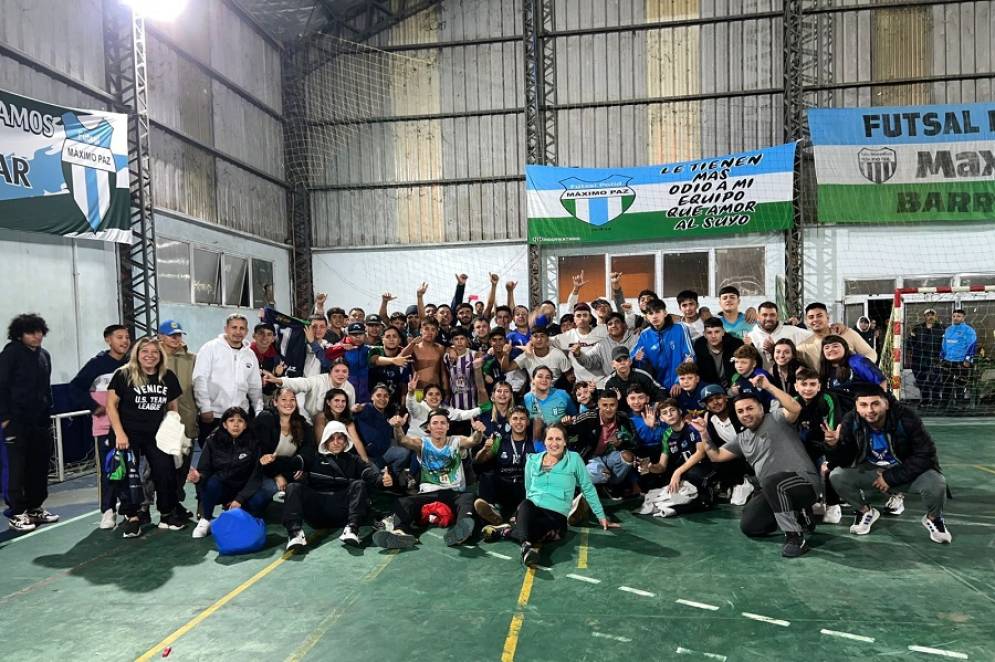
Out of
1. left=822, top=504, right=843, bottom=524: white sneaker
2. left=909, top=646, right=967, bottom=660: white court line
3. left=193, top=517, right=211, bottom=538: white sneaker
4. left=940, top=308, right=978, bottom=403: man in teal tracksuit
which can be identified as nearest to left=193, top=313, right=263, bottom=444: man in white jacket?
left=193, top=517, right=211, bottom=538: white sneaker

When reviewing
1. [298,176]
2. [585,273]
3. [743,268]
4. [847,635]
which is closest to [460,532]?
[847,635]

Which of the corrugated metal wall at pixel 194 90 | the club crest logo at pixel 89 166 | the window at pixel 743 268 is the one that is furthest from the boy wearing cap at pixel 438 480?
the window at pixel 743 268

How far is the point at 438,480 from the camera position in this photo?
6.00m

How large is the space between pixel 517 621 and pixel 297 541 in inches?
89.8

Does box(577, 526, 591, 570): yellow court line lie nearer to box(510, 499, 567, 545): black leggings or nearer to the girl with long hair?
box(510, 499, 567, 545): black leggings

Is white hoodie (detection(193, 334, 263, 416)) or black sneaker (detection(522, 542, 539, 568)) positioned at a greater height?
white hoodie (detection(193, 334, 263, 416))

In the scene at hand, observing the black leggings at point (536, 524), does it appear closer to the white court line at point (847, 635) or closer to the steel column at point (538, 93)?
the white court line at point (847, 635)

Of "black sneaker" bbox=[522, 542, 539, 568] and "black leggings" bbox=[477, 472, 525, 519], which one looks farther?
"black leggings" bbox=[477, 472, 525, 519]

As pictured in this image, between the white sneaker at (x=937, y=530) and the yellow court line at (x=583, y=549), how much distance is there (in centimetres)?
279

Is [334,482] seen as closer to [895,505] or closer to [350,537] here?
[350,537]

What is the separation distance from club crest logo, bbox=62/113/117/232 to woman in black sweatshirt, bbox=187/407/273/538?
663 cm

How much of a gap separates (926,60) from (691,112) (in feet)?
18.7

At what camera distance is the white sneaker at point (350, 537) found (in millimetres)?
5270

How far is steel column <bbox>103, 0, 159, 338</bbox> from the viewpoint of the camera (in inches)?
449
